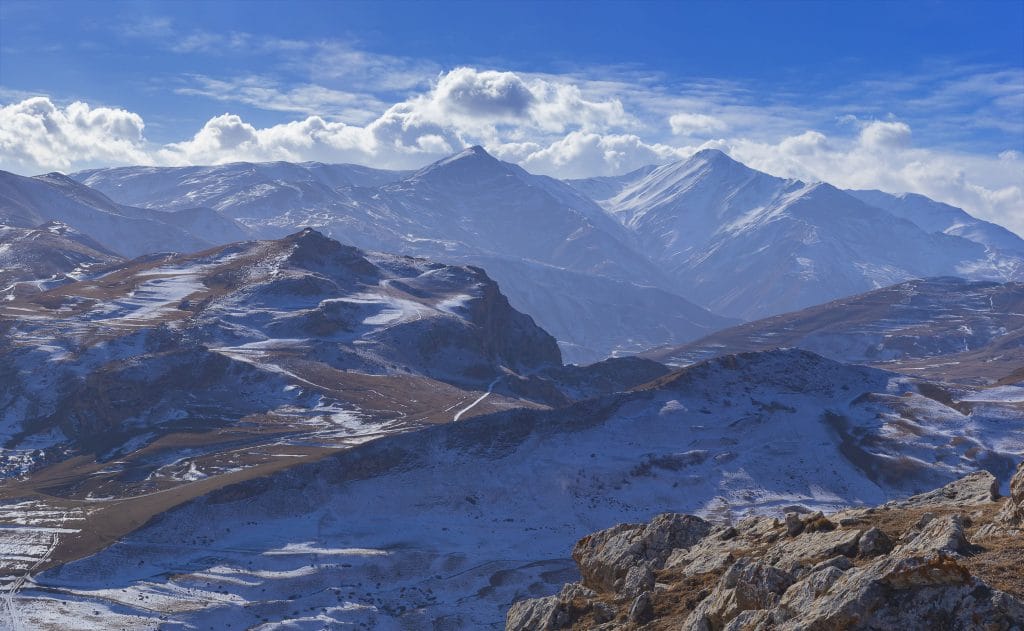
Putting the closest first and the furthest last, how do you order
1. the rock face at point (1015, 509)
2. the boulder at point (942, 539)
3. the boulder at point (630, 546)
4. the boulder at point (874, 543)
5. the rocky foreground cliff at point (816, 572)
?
the rocky foreground cliff at point (816, 572)
the boulder at point (942, 539)
the boulder at point (874, 543)
the rock face at point (1015, 509)
the boulder at point (630, 546)

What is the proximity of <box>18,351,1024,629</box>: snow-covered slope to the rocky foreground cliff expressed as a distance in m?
44.5

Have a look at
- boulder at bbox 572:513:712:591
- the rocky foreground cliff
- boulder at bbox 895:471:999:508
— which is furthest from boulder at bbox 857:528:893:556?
boulder at bbox 572:513:712:591

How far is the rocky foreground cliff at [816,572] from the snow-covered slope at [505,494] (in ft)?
146

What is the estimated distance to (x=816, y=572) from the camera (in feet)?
74.5

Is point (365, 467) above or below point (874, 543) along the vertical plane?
below

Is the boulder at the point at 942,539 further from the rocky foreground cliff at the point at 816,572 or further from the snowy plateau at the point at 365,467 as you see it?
the snowy plateau at the point at 365,467

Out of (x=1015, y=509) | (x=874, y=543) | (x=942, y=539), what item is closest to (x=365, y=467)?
(x=874, y=543)

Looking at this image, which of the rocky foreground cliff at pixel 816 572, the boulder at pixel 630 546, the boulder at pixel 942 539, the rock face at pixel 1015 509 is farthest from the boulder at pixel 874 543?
the boulder at pixel 630 546

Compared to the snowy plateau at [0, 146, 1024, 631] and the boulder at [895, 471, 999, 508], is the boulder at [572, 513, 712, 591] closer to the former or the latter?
the snowy plateau at [0, 146, 1024, 631]

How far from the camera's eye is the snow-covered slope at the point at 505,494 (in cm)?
7962

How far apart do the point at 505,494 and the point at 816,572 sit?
84.9 metres

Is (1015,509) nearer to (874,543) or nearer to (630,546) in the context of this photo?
(874,543)

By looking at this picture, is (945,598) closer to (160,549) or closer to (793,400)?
(160,549)

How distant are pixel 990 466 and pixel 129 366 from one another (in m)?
128
